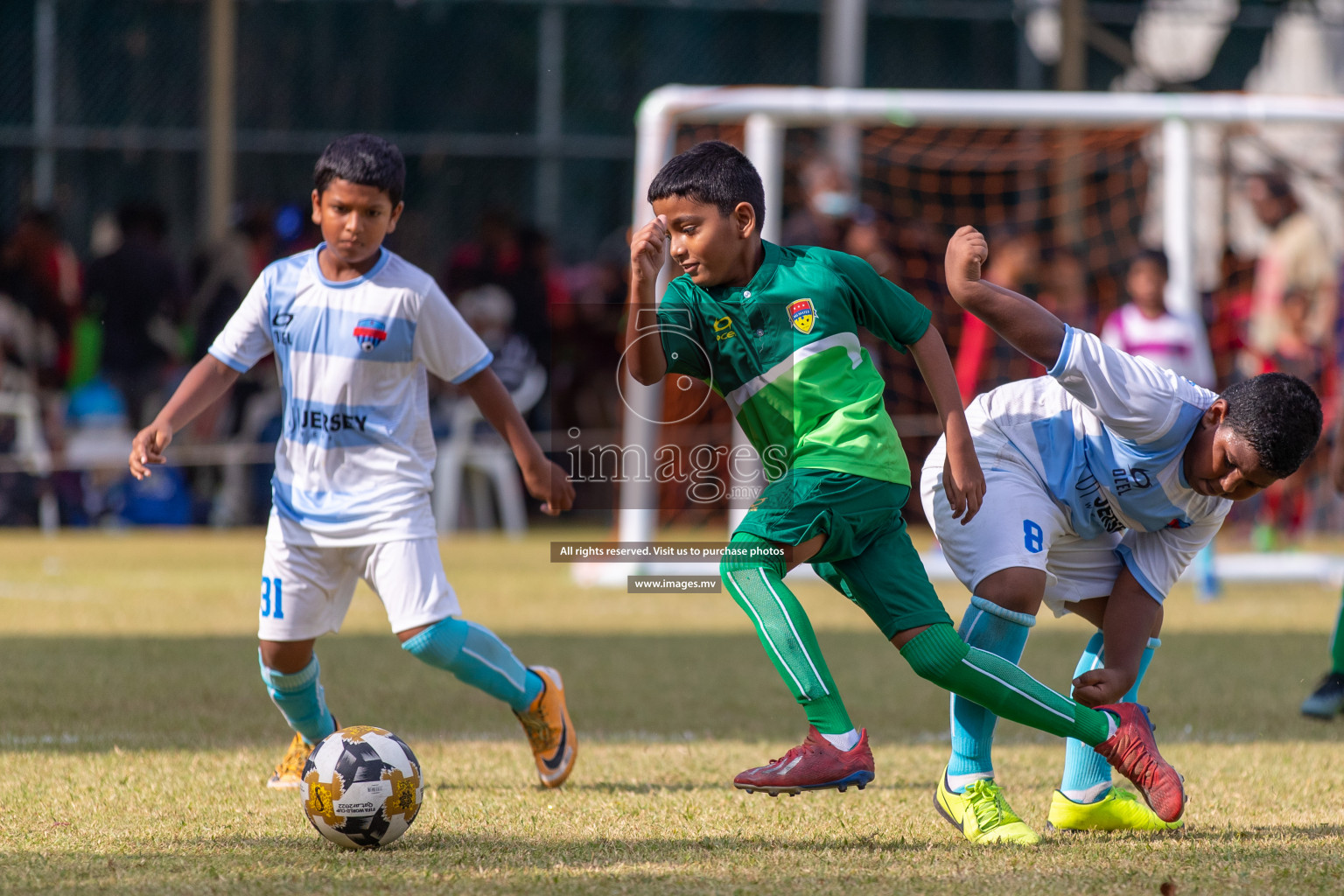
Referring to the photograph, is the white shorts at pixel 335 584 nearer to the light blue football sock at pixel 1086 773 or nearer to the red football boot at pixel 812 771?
the red football boot at pixel 812 771

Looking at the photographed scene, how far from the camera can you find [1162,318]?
8.91 m

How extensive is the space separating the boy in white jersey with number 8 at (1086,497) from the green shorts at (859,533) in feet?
0.78

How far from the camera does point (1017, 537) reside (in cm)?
379

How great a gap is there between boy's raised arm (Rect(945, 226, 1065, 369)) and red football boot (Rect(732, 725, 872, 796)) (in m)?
0.96

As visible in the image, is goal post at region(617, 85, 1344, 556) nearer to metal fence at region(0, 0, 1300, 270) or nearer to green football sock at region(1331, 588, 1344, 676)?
green football sock at region(1331, 588, 1344, 676)

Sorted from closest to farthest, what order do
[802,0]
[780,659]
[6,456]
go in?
[780,659] < [6,456] < [802,0]

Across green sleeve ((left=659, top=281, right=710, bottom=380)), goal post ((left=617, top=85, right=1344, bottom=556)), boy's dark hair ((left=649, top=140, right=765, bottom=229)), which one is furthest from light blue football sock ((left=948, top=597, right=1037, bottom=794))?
goal post ((left=617, top=85, right=1344, bottom=556))

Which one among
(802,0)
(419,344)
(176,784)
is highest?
(802,0)

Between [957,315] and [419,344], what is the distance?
8.45 meters

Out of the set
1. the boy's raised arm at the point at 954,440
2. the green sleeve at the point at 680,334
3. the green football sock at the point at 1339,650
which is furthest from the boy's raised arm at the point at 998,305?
the green football sock at the point at 1339,650

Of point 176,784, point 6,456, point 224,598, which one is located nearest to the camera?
point 176,784

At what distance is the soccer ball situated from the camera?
3523 millimetres

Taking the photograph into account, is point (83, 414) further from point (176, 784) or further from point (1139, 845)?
point (1139, 845)

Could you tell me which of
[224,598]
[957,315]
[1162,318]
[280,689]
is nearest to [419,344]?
[280,689]
